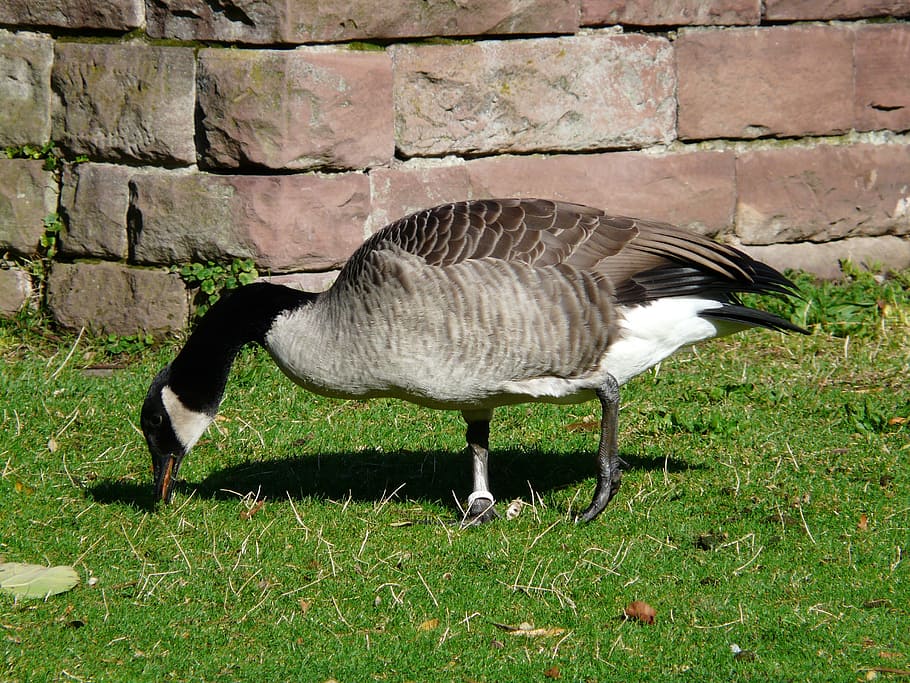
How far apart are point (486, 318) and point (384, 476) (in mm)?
1483

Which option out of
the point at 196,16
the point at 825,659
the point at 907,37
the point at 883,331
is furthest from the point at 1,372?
the point at 907,37

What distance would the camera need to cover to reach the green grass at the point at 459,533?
3.98 meters

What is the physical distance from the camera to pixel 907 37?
793cm

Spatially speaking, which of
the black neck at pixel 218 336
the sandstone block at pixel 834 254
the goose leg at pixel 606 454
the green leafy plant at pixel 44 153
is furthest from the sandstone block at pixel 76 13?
the sandstone block at pixel 834 254

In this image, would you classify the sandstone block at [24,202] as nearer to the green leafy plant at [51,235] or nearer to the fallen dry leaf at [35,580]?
the green leafy plant at [51,235]

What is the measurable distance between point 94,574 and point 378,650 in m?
1.41

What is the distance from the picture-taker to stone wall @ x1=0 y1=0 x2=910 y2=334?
22.9ft

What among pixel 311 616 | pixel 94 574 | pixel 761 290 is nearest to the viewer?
pixel 311 616

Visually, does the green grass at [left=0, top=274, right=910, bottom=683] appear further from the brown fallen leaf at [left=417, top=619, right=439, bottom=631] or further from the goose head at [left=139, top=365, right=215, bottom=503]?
the goose head at [left=139, top=365, right=215, bottom=503]

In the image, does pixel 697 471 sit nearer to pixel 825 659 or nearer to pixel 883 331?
pixel 825 659

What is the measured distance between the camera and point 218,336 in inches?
205

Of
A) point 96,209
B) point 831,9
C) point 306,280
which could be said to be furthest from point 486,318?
point 831,9

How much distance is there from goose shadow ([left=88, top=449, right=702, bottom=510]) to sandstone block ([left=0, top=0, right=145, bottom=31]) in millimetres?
3179

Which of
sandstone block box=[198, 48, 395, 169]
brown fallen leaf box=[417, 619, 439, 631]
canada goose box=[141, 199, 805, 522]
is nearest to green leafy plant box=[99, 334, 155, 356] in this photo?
sandstone block box=[198, 48, 395, 169]
